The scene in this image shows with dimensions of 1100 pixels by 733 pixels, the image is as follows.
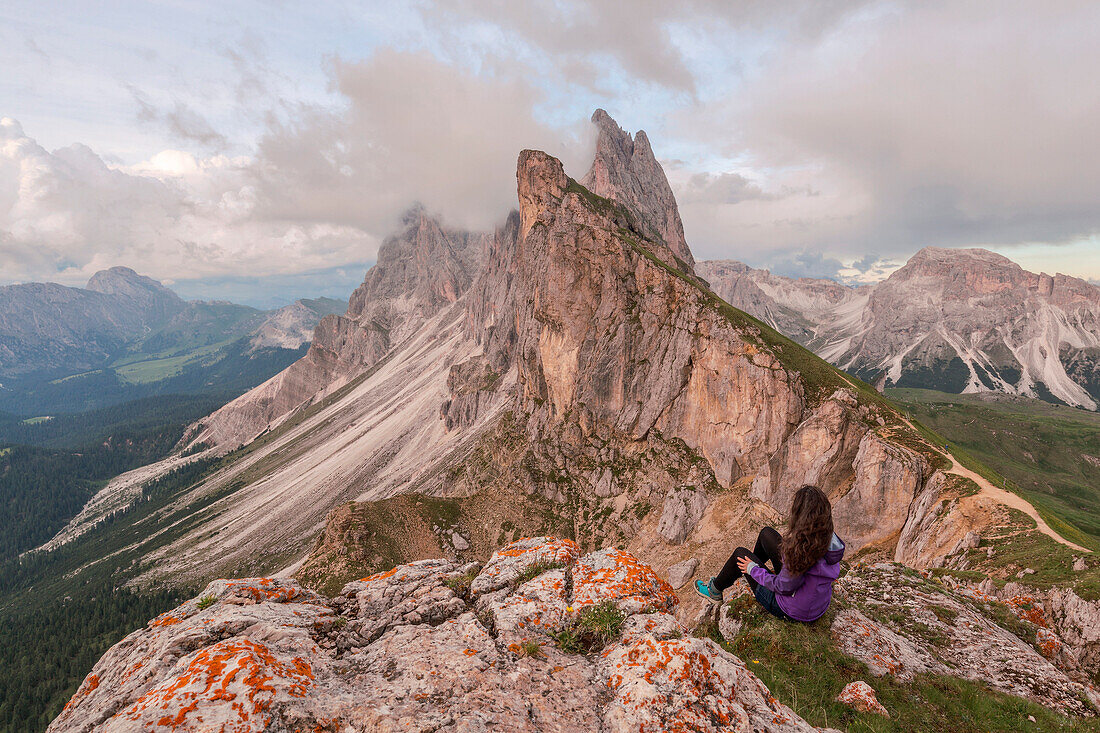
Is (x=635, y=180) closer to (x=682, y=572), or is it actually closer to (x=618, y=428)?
(x=618, y=428)

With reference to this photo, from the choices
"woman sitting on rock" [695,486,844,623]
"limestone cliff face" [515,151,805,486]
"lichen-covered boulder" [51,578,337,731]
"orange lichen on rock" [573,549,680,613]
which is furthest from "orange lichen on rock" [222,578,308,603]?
"limestone cliff face" [515,151,805,486]

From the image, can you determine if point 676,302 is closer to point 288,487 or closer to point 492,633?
point 492,633

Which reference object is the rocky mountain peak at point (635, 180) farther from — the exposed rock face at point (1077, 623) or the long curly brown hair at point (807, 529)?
the long curly brown hair at point (807, 529)

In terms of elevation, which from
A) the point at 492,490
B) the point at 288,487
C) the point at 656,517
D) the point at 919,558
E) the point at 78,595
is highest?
the point at 919,558

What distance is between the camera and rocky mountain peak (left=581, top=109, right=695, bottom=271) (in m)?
160

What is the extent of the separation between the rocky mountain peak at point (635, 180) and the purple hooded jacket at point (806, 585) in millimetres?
148137

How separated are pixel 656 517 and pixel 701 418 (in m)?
18.5

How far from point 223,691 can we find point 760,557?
1187cm

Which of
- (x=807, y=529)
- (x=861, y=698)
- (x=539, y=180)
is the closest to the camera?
(x=807, y=529)

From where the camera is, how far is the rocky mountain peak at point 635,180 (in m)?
160

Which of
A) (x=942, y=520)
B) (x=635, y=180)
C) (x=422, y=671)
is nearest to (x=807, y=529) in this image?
(x=422, y=671)

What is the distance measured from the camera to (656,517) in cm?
6900

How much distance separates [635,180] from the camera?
173 metres

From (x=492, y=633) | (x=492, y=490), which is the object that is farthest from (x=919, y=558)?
(x=492, y=490)
